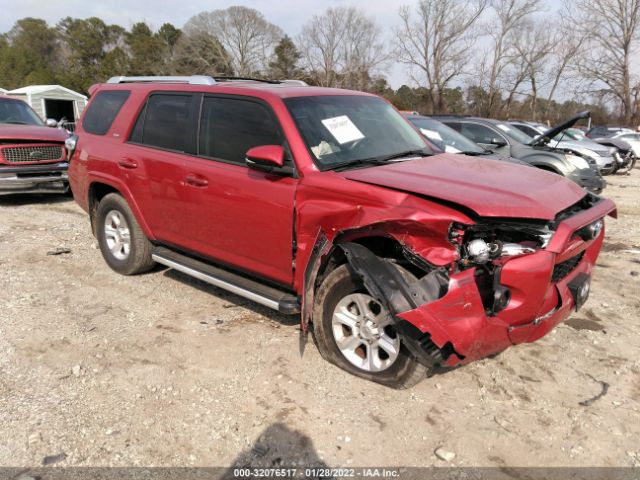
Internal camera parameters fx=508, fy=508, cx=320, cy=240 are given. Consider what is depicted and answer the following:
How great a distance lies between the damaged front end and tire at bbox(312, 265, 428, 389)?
0.68 feet

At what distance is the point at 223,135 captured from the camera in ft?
13.4

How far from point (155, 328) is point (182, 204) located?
106cm

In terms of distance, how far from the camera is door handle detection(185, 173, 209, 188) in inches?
160

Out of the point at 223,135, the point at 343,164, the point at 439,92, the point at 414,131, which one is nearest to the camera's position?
the point at 343,164

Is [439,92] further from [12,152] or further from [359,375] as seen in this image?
[359,375]

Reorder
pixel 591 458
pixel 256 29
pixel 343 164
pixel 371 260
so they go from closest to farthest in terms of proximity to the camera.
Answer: pixel 591 458, pixel 371 260, pixel 343 164, pixel 256 29

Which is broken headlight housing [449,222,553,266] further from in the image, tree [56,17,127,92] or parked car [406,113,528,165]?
tree [56,17,127,92]

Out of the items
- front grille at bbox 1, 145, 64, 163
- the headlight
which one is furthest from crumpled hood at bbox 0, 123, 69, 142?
the headlight

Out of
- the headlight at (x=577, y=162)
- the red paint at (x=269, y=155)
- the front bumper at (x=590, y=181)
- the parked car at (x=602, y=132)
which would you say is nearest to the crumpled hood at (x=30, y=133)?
the red paint at (x=269, y=155)

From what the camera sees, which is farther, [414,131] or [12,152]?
[12,152]

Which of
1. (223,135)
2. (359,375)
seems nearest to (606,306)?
(359,375)

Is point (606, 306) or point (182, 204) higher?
point (182, 204)

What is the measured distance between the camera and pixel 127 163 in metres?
4.77

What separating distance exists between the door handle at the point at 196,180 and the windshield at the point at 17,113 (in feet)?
22.9
